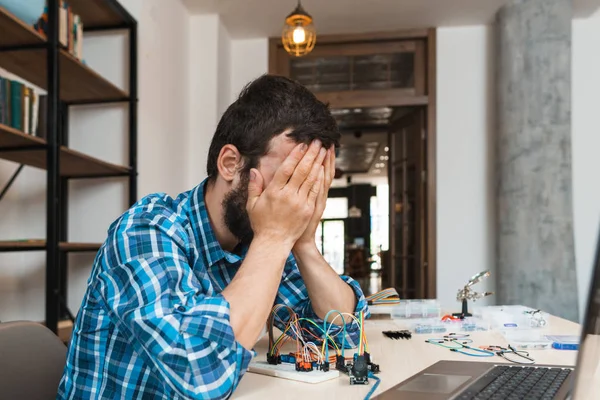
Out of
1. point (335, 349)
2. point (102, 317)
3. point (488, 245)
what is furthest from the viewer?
point (488, 245)

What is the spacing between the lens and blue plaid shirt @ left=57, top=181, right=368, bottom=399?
771 mm

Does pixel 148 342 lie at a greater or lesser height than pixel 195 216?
lesser

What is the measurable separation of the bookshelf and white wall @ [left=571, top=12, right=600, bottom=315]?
10.2 ft

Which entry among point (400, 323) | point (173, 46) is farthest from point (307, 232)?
point (173, 46)

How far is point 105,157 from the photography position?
325cm

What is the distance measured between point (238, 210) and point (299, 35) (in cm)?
228

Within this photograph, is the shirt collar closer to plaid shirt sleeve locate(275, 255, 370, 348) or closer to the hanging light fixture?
plaid shirt sleeve locate(275, 255, 370, 348)

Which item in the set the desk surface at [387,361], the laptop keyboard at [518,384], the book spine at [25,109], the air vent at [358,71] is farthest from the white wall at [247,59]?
the laptop keyboard at [518,384]

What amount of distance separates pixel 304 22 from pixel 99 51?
1228mm

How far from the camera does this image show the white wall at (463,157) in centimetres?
420

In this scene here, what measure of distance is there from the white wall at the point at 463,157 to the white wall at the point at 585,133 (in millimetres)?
592

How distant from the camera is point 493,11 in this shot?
4.02 metres

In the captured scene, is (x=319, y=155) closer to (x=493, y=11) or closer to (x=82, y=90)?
(x=82, y=90)

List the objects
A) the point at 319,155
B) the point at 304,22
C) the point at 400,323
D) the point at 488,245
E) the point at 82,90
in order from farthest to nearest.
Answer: the point at 488,245 → the point at 304,22 → the point at 82,90 → the point at 400,323 → the point at 319,155
